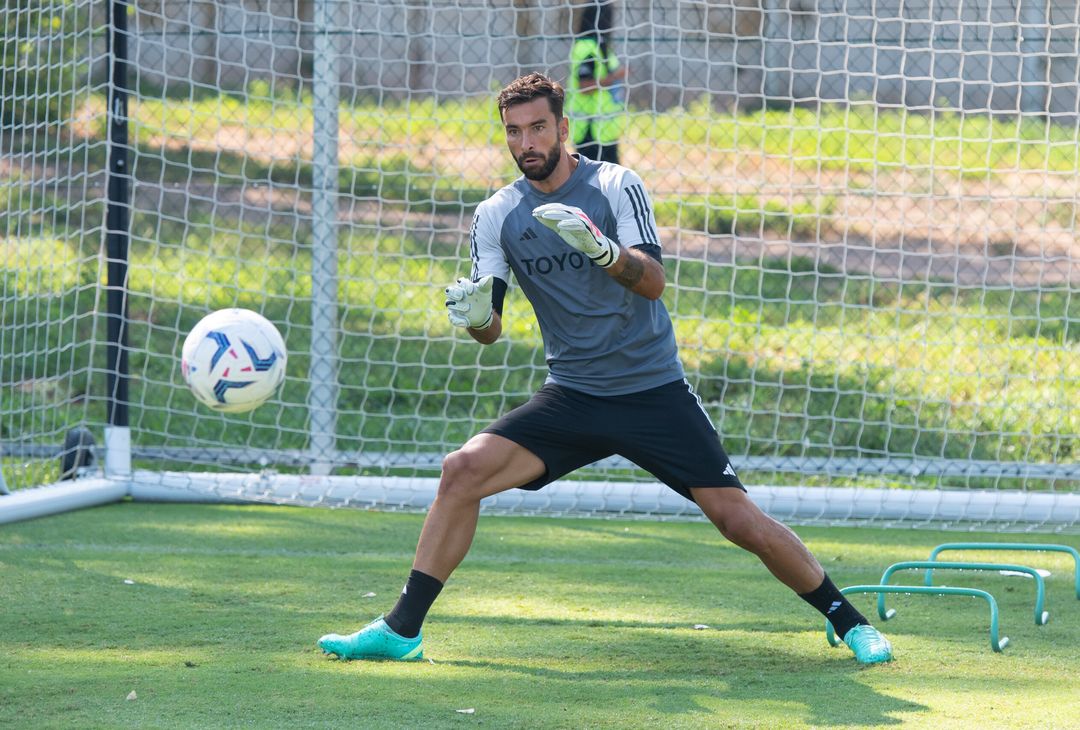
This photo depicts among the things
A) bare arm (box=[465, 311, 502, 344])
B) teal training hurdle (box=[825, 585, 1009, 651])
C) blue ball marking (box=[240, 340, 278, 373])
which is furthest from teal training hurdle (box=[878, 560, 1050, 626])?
blue ball marking (box=[240, 340, 278, 373])

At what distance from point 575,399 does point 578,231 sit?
2.48ft

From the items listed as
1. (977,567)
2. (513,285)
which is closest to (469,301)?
(977,567)

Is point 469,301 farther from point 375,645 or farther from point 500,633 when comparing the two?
point 500,633

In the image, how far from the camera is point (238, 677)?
178 inches

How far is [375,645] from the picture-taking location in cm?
475

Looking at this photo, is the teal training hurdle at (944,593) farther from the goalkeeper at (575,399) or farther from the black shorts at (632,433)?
the black shorts at (632,433)

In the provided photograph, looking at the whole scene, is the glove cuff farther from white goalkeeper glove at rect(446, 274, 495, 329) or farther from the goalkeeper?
white goalkeeper glove at rect(446, 274, 495, 329)

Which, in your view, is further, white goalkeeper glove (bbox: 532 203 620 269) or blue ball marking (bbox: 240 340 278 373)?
blue ball marking (bbox: 240 340 278 373)

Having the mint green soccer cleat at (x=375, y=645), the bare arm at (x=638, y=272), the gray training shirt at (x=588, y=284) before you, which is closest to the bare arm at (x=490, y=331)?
the gray training shirt at (x=588, y=284)

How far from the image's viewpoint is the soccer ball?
618 centimetres

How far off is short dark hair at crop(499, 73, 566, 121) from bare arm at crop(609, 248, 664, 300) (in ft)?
1.86

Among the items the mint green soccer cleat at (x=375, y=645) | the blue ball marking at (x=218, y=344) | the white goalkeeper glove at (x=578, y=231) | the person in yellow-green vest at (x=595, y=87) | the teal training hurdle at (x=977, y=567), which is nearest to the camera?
the white goalkeeper glove at (x=578, y=231)

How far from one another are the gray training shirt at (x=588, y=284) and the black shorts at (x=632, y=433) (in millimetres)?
55

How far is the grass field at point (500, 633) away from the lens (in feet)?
13.8
